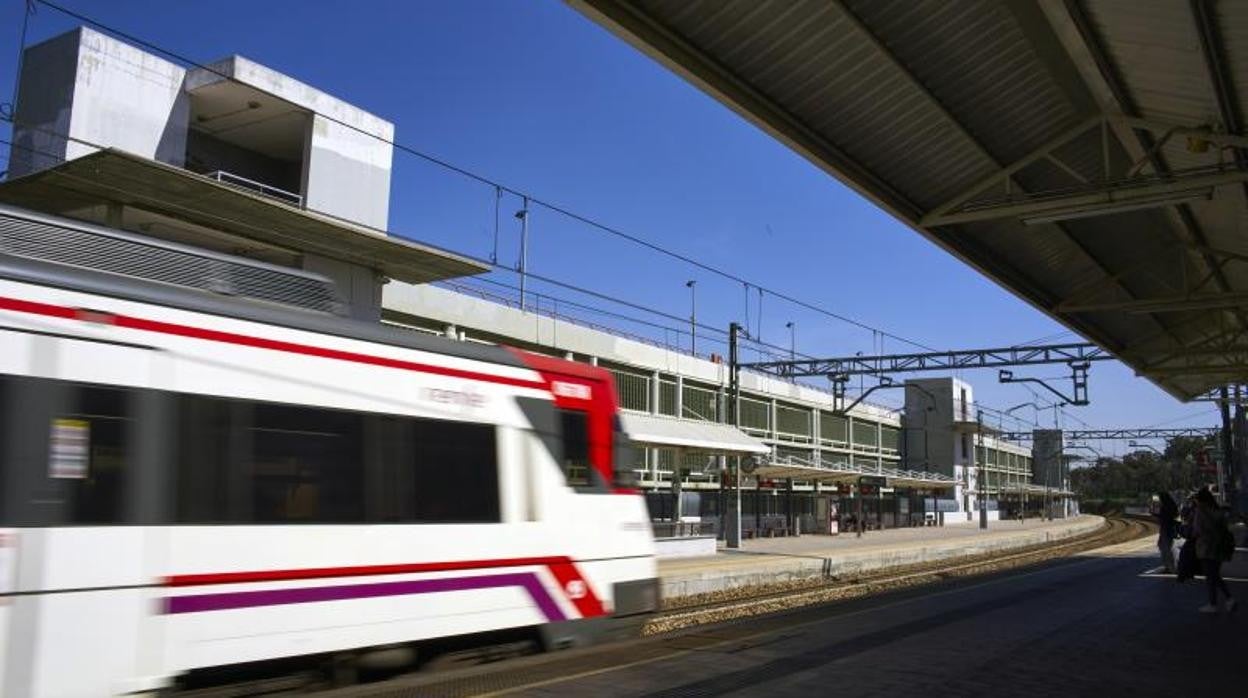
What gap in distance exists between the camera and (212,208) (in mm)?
24219

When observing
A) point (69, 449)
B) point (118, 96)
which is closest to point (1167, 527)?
point (69, 449)

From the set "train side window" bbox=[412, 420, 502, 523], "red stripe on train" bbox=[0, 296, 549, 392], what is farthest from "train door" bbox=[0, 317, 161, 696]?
"train side window" bbox=[412, 420, 502, 523]

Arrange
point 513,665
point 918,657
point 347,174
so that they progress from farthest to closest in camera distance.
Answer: point 347,174
point 918,657
point 513,665

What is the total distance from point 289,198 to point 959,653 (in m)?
28.2

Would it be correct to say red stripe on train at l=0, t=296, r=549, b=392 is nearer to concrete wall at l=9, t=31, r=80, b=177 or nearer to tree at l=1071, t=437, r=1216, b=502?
concrete wall at l=9, t=31, r=80, b=177

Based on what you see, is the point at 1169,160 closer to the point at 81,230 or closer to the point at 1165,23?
the point at 1165,23

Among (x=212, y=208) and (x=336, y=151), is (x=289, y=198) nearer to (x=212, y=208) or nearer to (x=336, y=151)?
(x=336, y=151)

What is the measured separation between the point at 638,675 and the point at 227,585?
377 cm

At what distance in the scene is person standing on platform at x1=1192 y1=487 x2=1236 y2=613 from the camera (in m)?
13.3

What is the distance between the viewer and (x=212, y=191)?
2273cm

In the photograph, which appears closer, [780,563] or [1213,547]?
[1213,547]

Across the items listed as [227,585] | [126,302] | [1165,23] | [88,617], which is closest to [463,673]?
[227,585]

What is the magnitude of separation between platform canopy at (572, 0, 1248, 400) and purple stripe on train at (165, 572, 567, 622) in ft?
17.9

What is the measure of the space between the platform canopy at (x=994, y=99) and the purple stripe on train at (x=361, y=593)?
5.44m
